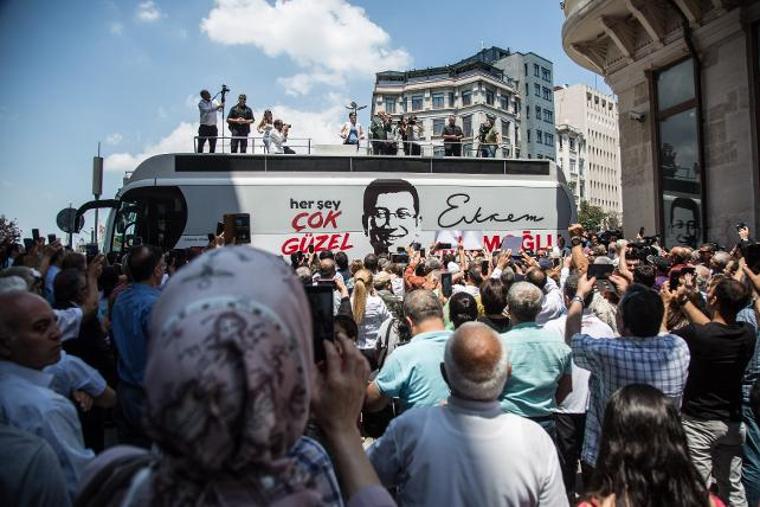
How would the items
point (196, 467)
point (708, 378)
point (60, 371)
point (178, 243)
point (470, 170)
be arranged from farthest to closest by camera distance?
point (470, 170), point (178, 243), point (708, 378), point (60, 371), point (196, 467)

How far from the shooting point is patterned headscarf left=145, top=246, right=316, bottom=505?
91 centimetres

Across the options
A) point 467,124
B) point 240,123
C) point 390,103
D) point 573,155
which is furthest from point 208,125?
point 573,155

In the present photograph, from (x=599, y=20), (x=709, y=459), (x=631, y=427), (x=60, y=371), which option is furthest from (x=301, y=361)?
(x=599, y=20)

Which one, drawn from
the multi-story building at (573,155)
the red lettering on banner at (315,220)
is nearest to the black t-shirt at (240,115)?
the red lettering on banner at (315,220)

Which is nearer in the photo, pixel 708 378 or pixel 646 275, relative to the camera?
pixel 708 378

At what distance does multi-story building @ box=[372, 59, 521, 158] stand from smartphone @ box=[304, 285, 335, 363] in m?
72.8

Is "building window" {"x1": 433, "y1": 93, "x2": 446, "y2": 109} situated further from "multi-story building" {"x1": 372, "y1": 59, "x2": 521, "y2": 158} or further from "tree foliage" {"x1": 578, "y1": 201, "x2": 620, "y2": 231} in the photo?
"tree foliage" {"x1": 578, "y1": 201, "x2": 620, "y2": 231}

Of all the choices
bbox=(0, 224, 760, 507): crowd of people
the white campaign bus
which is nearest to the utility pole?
the white campaign bus

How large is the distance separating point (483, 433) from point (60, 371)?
2234 mm

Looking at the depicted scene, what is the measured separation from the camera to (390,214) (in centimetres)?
1471

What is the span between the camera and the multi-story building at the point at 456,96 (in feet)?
239

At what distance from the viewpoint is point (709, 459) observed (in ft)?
11.8

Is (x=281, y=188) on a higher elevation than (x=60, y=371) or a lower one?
higher

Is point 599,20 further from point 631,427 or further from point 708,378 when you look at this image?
point 631,427
